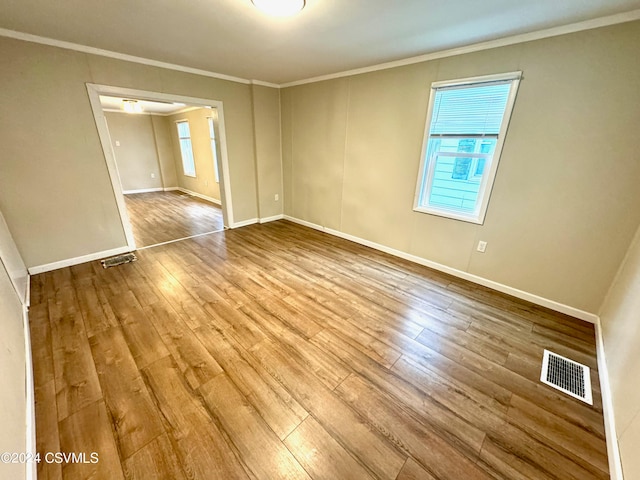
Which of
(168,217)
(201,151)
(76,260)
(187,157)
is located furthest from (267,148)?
(187,157)

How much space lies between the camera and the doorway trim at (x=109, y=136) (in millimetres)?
2850

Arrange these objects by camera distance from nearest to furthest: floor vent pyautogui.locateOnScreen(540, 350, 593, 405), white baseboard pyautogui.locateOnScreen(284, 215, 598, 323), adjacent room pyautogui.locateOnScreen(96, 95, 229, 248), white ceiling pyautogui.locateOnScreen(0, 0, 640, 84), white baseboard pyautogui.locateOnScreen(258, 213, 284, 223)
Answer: floor vent pyautogui.locateOnScreen(540, 350, 593, 405), white ceiling pyautogui.locateOnScreen(0, 0, 640, 84), white baseboard pyautogui.locateOnScreen(284, 215, 598, 323), white baseboard pyautogui.locateOnScreen(258, 213, 284, 223), adjacent room pyautogui.locateOnScreen(96, 95, 229, 248)

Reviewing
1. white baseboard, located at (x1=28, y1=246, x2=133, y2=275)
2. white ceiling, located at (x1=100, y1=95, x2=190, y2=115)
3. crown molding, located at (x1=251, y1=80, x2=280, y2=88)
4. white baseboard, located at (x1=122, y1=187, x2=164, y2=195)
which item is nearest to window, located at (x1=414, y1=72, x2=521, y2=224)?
crown molding, located at (x1=251, y1=80, x2=280, y2=88)

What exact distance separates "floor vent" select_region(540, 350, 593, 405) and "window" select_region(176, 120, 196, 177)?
7619 millimetres

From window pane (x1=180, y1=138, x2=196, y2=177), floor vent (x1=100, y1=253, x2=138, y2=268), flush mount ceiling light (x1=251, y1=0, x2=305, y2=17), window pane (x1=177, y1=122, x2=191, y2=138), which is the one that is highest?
flush mount ceiling light (x1=251, y1=0, x2=305, y2=17)

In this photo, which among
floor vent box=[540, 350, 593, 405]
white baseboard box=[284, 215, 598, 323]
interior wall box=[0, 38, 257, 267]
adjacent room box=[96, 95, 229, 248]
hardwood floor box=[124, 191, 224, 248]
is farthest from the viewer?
adjacent room box=[96, 95, 229, 248]

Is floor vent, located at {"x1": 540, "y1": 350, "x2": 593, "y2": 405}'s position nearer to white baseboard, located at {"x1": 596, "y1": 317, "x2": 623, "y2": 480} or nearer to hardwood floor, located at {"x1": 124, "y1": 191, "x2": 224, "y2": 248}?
white baseboard, located at {"x1": 596, "y1": 317, "x2": 623, "y2": 480}

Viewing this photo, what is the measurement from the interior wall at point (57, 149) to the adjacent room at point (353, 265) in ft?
0.07

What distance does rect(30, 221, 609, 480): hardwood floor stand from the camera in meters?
1.24

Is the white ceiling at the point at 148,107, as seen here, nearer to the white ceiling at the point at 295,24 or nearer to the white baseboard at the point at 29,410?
the white ceiling at the point at 295,24

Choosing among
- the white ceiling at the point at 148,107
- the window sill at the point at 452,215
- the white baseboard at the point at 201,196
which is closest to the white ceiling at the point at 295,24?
the window sill at the point at 452,215

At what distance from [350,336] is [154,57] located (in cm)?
385

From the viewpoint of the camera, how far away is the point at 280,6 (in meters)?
1.71

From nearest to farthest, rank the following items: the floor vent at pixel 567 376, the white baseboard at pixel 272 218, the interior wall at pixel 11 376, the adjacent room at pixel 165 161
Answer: the interior wall at pixel 11 376, the floor vent at pixel 567 376, the white baseboard at pixel 272 218, the adjacent room at pixel 165 161
